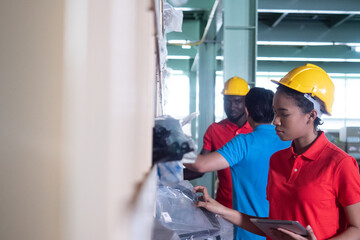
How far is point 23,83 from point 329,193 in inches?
57.7

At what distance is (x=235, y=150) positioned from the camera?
2107 mm

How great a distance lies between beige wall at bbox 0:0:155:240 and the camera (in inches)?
9.9

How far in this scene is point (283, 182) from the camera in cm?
169

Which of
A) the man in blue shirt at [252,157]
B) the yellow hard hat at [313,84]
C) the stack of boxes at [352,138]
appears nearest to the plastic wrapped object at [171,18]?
the yellow hard hat at [313,84]

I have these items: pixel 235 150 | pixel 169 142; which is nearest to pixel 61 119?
pixel 169 142

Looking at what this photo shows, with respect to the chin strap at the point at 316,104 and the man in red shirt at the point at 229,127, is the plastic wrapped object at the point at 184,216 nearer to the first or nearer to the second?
the chin strap at the point at 316,104

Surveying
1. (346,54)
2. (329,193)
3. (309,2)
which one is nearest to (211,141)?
(329,193)

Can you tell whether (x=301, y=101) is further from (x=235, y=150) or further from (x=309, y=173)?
(x=235, y=150)

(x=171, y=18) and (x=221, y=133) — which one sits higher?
(x=171, y=18)

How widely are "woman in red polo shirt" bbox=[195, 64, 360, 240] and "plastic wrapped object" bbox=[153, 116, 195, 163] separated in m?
0.98

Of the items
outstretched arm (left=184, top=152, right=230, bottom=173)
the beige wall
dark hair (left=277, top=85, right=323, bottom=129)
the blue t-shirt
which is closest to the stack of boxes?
the blue t-shirt

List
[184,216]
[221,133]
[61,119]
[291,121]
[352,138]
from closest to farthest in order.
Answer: [61,119] < [184,216] < [291,121] < [221,133] < [352,138]

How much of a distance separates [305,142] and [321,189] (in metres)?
0.28

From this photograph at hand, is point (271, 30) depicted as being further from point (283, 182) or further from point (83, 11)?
point (83, 11)
